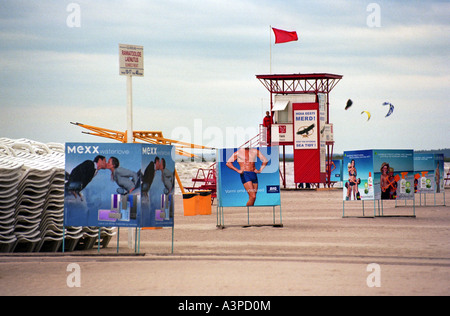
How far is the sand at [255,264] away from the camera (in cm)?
965

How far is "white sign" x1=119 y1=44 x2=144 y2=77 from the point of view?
15.6 metres

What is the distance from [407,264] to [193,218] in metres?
14.0

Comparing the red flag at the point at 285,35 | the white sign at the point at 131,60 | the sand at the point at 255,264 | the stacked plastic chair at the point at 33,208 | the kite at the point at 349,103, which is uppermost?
the red flag at the point at 285,35

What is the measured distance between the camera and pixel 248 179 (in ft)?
67.9

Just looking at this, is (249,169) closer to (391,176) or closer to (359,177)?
(359,177)

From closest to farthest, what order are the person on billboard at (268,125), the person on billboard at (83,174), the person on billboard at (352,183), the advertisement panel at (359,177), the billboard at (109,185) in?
the billboard at (109,185) < the person on billboard at (83,174) < the advertisement panel at (359,177) < the person on billboard at (352,183) < the person on billboard at (268,125)

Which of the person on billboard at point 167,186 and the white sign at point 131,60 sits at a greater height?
the white sign at point 131,60

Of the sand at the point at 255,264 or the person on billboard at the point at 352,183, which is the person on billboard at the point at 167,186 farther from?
the person on billboard at the point at 352,183

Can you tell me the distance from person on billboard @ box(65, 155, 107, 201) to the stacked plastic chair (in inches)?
35.2

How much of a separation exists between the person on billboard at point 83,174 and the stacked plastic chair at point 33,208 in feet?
2.94

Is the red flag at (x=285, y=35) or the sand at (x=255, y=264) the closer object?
the sand at (x=255, y=264)

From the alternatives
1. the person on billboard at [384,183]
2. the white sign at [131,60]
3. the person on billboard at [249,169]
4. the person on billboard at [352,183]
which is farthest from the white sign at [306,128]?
the white sign at [131,60]

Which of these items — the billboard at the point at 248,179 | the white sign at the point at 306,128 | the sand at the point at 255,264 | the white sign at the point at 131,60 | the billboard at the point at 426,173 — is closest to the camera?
the sand at the point at 255,264
